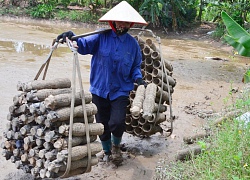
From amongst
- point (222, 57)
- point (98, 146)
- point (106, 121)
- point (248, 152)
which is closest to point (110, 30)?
point (106, 121)

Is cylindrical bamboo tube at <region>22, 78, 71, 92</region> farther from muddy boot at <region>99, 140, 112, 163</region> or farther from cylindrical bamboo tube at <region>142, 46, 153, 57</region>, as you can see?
cylindrical bamboo tube at <region>142, 46, 153, 57</region>

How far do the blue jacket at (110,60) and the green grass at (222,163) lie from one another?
1.10 meters

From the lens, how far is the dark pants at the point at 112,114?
13.1 feet

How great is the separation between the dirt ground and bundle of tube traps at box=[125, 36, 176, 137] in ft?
1.18

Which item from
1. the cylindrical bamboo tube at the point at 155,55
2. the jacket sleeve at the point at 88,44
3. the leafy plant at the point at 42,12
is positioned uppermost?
the leafy plant at the point at 42,12

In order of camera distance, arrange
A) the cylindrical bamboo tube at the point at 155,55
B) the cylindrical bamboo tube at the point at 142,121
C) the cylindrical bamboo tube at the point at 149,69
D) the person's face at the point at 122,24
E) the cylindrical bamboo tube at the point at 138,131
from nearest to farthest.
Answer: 1. the person's face at the point at 122,24
2. the cylindrical bamboo tube at the point at 142,121
3. the cylindrical bamboo tube at the point at 138,131
4. the cylindrical bamboo tube at the point at 155,55
5. the cylindrical bamboo tube at the point at 149,69

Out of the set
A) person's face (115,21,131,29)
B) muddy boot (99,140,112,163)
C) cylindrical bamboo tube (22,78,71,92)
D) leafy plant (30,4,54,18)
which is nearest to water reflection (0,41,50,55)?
muddy boot (99,140,112,163)

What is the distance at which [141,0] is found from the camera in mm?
20297

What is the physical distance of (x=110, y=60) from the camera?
392 centimetres

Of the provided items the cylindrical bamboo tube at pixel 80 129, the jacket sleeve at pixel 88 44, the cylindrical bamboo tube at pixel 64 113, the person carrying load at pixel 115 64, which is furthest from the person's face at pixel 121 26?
the cylindrical bamboo tube at pixel 80 129

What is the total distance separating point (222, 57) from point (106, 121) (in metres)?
9.69

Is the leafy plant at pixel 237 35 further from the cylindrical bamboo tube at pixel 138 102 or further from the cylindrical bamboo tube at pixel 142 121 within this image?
the cylindrical bamboo tube at pixel 142 121

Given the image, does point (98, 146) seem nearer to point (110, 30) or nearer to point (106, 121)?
point (106, 121)

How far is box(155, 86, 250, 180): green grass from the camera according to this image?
3.02m
